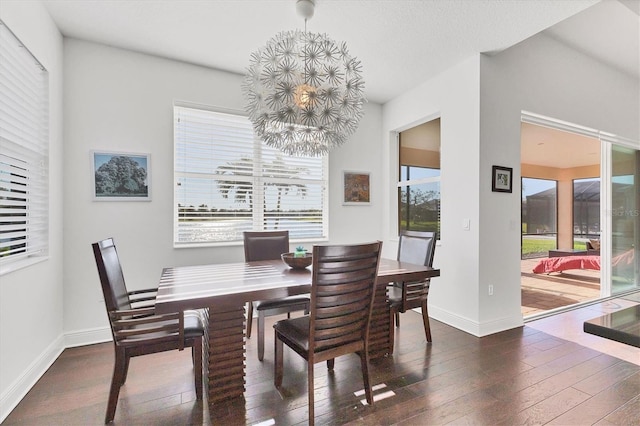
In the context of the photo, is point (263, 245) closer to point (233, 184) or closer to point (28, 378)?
point (233, 184)

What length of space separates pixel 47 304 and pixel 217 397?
173 centimetres

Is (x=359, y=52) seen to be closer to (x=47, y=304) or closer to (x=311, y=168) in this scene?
(x=311, y=168)

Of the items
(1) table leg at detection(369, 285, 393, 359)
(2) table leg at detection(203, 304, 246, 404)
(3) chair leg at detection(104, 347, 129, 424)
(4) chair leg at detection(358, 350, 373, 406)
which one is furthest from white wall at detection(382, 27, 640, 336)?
(3) chair leg at detection(104, 347, 129, 424)

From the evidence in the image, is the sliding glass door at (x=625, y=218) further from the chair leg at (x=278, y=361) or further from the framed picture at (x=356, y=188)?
the chair leg at (x=278, y=361)

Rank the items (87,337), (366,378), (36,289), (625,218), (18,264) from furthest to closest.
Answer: (625,218), (87,337), (36,289), (18,264), (366,378)

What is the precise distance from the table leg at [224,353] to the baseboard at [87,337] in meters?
1.67

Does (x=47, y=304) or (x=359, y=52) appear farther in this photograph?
(x=359, y=52)

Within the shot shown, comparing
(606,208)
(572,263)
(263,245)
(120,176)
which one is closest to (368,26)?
(263,245)

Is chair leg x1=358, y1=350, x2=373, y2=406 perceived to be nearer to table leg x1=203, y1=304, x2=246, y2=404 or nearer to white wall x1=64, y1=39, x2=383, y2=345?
table leg x1=203, y1=304, x2=246, y2=404

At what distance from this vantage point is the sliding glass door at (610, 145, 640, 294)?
4.39m

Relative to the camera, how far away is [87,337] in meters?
2.90

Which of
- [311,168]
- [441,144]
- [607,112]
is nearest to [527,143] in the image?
[607,112]

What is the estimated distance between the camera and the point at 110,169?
9.82ft

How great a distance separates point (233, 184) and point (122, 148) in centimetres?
115
